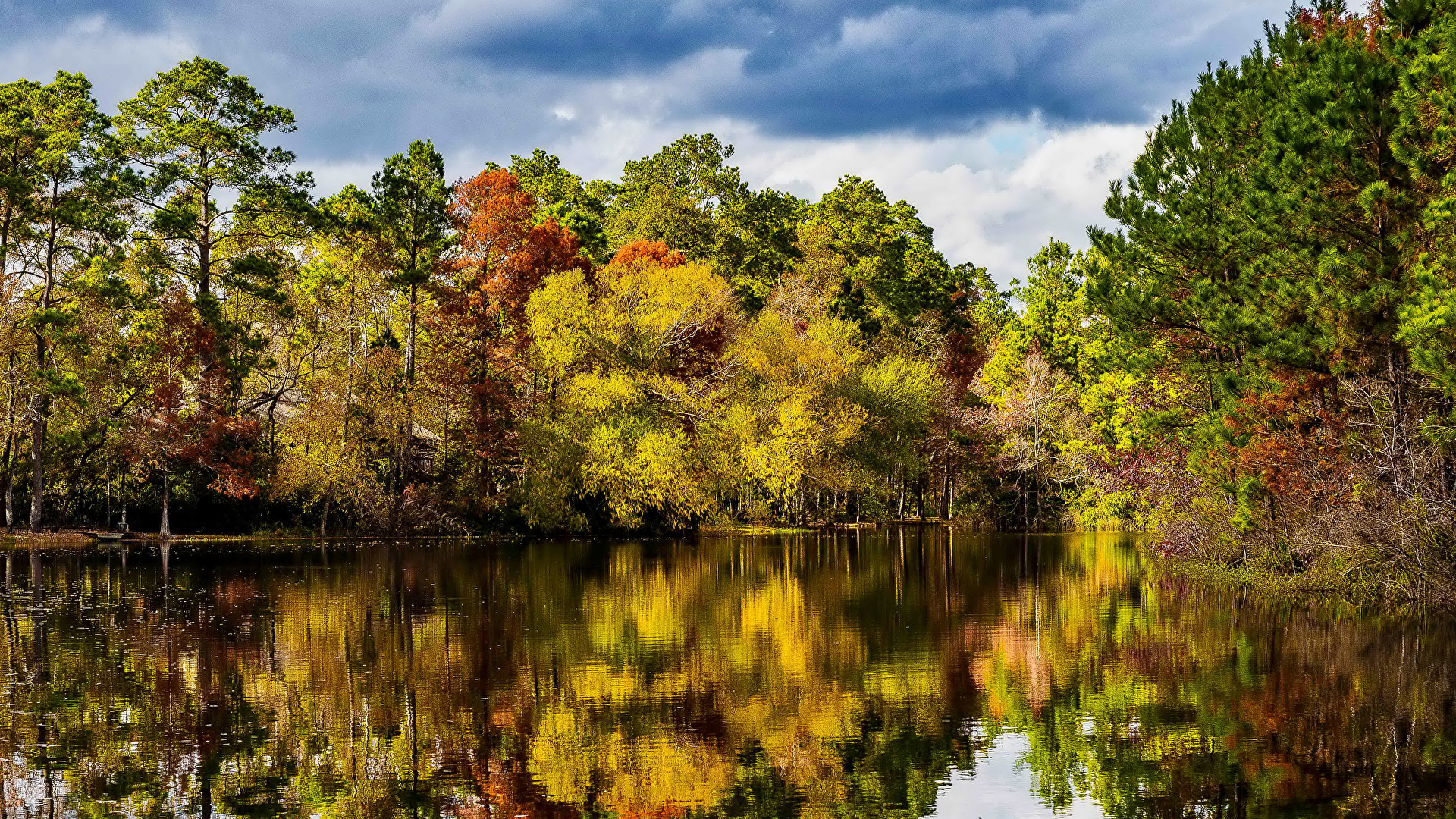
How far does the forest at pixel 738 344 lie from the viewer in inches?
834

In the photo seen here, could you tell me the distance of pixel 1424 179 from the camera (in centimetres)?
2008

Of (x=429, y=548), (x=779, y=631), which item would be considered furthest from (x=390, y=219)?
(x=779, y=631)

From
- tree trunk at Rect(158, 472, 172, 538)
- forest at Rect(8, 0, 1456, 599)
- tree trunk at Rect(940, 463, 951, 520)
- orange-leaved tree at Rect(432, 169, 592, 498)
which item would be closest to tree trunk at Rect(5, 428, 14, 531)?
forest at Rect(8, 0, 1456, 599)

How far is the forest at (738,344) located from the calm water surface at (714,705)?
4033mm

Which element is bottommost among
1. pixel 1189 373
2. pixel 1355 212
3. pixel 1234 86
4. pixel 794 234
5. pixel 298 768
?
pixel 298 768

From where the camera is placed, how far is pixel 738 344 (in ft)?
187

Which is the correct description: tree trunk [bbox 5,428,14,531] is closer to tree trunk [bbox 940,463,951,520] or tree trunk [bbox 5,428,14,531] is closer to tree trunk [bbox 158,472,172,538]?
tree trunk [bbox 158,472,172,538]

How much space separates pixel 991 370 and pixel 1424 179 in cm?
4678

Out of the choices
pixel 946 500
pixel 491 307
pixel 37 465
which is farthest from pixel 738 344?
pixel 37 465

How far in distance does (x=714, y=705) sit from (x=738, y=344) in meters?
43.0

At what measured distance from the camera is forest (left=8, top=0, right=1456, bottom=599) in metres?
21.2

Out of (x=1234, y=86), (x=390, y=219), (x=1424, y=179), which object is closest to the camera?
(x=1424, y=179)

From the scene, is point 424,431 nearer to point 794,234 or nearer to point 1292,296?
point 794,234

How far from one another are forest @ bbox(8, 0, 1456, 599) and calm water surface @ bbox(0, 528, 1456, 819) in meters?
4.03
